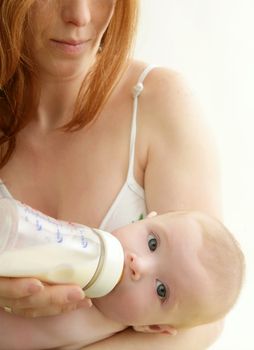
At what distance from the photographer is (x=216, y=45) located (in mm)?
2111

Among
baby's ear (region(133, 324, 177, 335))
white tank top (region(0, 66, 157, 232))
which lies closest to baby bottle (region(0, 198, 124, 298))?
baby's ear (region(133, 324, 177, 335))

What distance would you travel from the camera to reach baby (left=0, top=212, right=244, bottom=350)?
108 cm

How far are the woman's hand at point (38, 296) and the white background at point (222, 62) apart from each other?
3.65 feet

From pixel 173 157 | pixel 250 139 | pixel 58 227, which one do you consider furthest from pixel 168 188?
pixel 250 139

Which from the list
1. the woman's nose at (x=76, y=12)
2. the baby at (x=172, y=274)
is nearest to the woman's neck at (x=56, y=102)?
the woman's nose at (x=76, y=12)

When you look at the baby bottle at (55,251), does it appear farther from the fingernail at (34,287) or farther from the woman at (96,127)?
the woman at (96,127)

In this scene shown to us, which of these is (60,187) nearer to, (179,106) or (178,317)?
(179,106)

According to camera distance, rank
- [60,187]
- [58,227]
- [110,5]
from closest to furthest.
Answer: [58,227]
[110,5]
[60,187]

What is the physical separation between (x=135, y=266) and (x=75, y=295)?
11 cm

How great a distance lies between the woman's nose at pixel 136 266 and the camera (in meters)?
1.06

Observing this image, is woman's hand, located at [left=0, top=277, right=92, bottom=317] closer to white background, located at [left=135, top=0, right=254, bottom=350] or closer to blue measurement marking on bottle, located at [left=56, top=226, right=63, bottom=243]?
blue measurement marking on bottle, located at [left=56, top=226, right=63, bottom=243]

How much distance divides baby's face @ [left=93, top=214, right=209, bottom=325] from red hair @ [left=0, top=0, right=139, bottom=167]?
1.37ft

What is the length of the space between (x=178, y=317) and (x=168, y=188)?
271mm

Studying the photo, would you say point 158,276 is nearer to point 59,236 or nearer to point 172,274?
point 172,274
